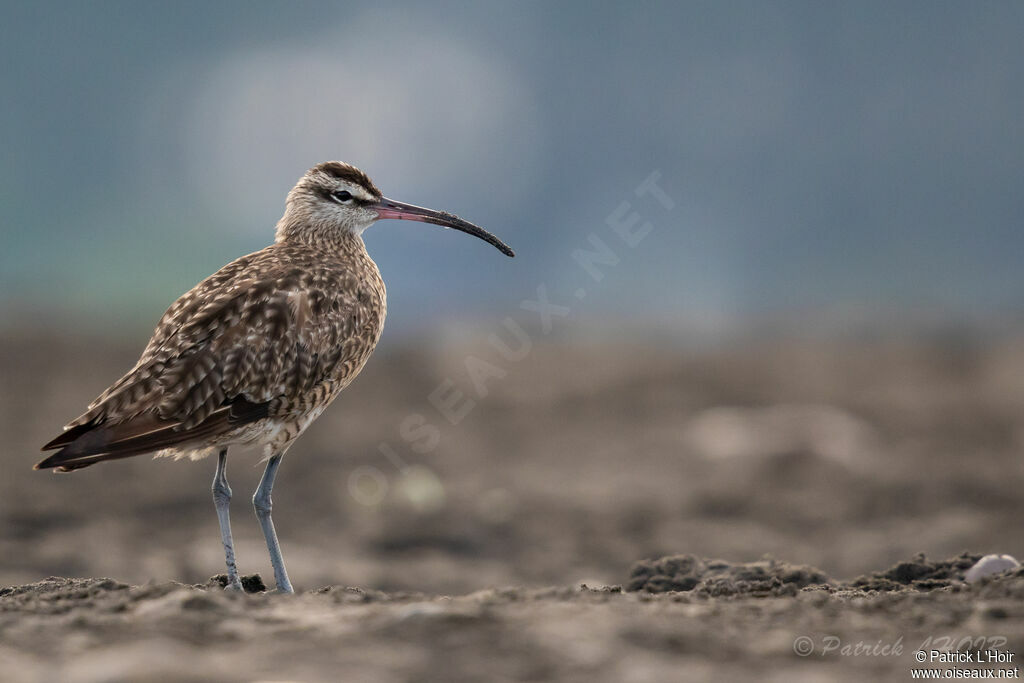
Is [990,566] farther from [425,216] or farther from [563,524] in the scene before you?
[563,524]

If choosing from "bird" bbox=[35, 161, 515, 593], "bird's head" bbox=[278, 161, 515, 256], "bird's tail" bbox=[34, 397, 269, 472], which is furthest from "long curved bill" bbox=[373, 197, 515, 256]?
"bird's tail" bbox=[34, 397, 269, 472]

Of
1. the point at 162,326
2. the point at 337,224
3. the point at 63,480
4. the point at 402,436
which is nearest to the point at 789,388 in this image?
the point at 402,436

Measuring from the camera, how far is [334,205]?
9969 millimetres

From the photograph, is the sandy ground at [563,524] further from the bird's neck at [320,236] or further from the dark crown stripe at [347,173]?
the dark crown stripe at [347,173]

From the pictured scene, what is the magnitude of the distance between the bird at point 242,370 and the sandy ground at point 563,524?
3.07ft

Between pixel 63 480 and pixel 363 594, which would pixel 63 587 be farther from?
pixel 63 480

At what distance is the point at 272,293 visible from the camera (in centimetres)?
852

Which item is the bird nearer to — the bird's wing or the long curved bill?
the bird's wing

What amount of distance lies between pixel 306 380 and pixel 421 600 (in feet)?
7.49

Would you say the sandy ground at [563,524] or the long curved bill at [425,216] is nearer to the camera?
the sandy ground at [563,524]

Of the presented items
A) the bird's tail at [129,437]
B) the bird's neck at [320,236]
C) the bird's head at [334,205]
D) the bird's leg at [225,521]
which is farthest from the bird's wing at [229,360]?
the bird's head at [334,205]

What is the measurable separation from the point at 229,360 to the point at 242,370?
12cm

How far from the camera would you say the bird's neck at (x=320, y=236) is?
32.3ft

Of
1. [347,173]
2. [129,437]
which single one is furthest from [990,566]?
[129,437]
